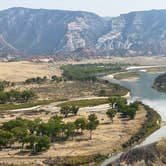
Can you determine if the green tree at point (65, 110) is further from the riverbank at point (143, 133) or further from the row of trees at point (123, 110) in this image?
the riverbank at point (143, 133)

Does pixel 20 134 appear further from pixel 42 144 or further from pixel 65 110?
pixel 65 110

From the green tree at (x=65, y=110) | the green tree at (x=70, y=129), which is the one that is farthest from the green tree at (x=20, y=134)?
the green tree at (x=65, y=110)

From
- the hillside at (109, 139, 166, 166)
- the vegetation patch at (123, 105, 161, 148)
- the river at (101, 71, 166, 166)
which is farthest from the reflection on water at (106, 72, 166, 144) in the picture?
the hillside at (109, 139, 166, 166)

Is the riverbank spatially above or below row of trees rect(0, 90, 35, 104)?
above

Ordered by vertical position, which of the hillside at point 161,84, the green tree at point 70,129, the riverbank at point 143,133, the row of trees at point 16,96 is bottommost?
the hillside at point 161,84

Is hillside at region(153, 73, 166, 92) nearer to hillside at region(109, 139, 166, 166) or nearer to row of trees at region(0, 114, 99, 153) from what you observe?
row of trees at region(0, 114, 99, 153)
